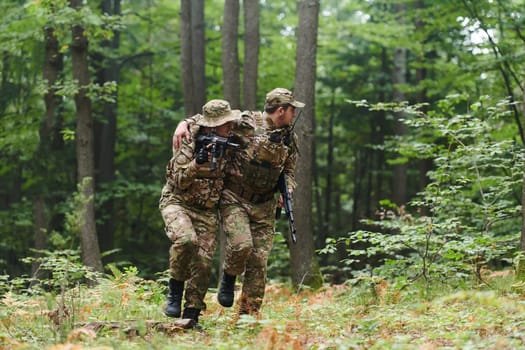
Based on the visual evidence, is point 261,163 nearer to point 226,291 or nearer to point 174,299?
point 226,291

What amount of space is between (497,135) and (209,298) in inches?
309

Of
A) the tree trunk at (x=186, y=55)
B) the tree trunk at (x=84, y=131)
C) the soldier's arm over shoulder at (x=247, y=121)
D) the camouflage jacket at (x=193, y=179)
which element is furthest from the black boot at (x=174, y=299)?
the tree trunk at (x=186, y=55)

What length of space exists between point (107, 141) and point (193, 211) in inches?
561

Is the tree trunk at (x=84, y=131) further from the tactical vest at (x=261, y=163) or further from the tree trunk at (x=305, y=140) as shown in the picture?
the tactical vest at (x=261, y=163)

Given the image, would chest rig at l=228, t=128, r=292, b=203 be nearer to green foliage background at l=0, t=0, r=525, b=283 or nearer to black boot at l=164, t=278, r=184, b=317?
black boot at l=164, t=278, r=184, b=317

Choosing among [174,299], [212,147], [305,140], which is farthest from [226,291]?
[305,140]

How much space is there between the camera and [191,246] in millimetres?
5969

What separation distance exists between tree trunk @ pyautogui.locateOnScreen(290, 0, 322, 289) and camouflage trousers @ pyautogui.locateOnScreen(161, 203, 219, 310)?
4775 mm

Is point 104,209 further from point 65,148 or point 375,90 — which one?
point 375,90

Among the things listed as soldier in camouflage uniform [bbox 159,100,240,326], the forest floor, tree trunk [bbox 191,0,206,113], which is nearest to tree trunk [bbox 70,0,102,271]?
tree trunk [bbox 191,0,206,113]

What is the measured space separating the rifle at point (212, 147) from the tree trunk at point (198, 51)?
9.71m

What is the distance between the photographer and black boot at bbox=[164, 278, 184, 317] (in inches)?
241

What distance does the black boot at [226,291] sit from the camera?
631 cm

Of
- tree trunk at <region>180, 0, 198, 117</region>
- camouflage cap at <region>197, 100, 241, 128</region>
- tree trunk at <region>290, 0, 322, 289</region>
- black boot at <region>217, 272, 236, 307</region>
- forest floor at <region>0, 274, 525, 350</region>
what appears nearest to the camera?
forest floor at <region>0, 274, 525, 350</region>
